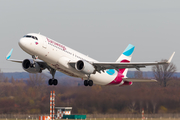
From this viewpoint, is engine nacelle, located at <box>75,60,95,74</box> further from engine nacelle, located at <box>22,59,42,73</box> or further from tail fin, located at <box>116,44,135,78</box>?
tail fin, located at <box>116,44,135,78</box>

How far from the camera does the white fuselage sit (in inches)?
1141

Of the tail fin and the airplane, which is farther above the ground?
the tail fin

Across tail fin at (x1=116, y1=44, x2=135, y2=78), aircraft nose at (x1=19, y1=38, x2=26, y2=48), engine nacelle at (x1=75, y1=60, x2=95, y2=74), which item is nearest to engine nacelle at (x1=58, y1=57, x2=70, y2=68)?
engine nacelle at (x1=75, y1=60, x2=95, y2=74)

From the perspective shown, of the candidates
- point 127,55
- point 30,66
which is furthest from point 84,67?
point 127,55

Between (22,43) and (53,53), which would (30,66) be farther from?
(22,43)

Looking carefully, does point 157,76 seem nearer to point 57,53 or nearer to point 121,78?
point 121,78

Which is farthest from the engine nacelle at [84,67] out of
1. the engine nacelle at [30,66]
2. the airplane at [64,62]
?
the engine nacelle at [30,66]

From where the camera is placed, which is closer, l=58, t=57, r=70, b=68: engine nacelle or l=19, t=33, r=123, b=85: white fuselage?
l=19, t=33, r=123, b=85: white fuselage

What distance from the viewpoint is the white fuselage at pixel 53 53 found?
2897cm

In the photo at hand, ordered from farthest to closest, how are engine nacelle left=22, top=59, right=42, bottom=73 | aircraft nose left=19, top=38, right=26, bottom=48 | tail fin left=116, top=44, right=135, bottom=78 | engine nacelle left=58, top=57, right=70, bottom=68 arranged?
tail fin left=116, top=44, right=135, bottom=78 < engine nacelle left=22, top=59, right=42, bottom=73 < engine nacelle left=58, top=57, right=70, bottom=68 < aircraft nose left=19, top=38, right=26, bottom=48

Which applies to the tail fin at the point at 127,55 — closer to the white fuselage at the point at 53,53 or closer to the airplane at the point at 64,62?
the airplane at the point at 64,62

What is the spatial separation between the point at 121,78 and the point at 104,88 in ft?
16.8

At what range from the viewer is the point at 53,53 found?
30.2 m

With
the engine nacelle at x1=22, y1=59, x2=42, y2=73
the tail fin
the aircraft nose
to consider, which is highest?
the tail fin
